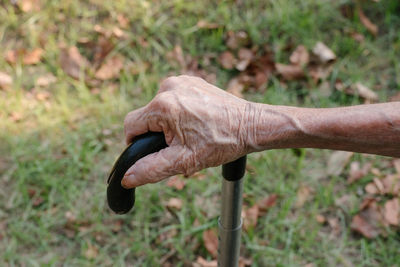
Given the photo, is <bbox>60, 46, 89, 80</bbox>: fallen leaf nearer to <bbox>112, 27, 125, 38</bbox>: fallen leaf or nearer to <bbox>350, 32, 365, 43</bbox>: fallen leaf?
<bbox>112, 27, 125, 38</bbox>: fallen leaf

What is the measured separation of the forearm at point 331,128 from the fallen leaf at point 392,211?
114cm

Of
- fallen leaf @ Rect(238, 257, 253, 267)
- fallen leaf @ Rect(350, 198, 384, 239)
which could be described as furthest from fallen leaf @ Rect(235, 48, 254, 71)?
fallen leaf @ Rect(238, 257, 253, 267)

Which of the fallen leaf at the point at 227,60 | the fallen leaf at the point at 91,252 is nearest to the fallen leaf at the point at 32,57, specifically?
the fallen leaf at the point at 227,60

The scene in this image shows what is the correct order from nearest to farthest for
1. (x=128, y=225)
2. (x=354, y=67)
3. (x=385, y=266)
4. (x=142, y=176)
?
(x=142, y=176) → (x=385, y=266) → (x=128, y=225) → (x=354, y=67)

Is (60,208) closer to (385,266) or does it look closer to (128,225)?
(128,225)

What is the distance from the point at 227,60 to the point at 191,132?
2080 mm

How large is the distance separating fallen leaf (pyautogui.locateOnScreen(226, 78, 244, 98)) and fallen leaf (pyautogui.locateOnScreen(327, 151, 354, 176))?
795 mm

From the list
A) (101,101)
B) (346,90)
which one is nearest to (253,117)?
(346,90)

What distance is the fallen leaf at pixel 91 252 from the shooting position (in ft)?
7.59

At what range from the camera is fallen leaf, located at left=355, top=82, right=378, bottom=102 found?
2.88 m

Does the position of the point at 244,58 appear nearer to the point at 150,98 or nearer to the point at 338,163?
the point at 150,98

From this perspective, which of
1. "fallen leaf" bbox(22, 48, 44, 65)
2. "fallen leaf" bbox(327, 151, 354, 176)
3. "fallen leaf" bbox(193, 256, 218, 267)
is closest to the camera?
"fallen leaf" bbox(193, 256, 218, 267)

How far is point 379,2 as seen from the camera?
11.4 ft

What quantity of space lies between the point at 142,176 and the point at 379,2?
2.98m
